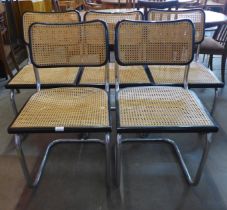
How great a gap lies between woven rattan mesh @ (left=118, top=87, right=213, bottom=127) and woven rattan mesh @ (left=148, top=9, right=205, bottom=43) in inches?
23.5

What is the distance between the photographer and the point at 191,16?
1.96 meters

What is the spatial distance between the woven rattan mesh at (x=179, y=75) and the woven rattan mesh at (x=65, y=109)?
46 centimetres

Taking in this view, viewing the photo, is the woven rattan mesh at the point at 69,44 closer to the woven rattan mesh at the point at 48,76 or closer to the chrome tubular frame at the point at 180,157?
the woven rattan mesh at the point at 48,76

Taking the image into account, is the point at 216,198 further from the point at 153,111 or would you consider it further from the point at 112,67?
the point at 112,67

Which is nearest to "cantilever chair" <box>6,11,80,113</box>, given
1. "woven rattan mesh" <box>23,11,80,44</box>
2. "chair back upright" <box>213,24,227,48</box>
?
"woven rattan mesh" <box>23,11,80,44</box>

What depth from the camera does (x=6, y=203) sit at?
138 centimetres

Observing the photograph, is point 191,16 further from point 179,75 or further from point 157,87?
point 157,87

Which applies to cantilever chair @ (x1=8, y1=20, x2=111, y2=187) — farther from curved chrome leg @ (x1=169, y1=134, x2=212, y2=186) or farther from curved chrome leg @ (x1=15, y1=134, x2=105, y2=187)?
curved chrome leg @ (x1=169, y1=134, x2=212, y2=186)

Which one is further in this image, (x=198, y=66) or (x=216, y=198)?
(x=198, y=66)

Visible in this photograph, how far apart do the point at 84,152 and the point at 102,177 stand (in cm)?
27

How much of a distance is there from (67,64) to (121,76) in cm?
39

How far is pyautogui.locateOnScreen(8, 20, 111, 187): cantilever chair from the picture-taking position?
1.29 metres

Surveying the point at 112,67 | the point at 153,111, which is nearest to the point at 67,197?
the point at 153,111

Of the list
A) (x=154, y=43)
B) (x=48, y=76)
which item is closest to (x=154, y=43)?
(x=154, y=43)
